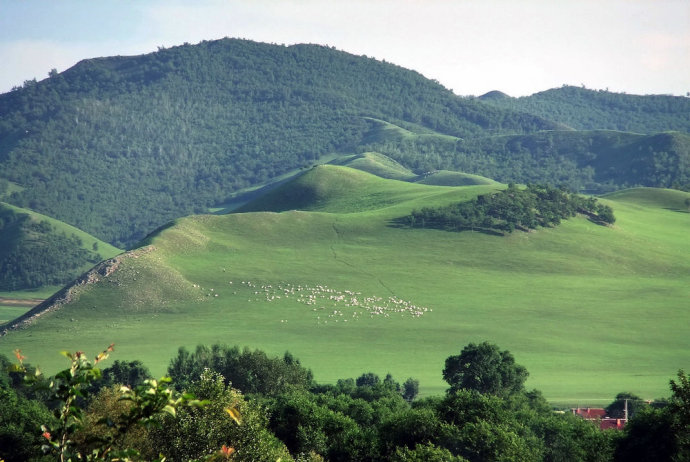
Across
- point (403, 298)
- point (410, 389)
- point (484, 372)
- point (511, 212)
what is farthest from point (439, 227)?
point (484, 372)

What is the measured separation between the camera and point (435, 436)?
52.2 meters

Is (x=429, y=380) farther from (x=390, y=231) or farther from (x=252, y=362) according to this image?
(x=390, y=231)

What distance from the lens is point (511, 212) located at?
181 m

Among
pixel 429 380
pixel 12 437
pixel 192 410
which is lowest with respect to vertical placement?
pixel 429 380

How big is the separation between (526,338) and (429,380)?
25.6 m

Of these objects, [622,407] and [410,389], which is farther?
[410,389]

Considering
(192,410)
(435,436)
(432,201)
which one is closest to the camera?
(192,410)

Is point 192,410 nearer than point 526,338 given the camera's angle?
Yes

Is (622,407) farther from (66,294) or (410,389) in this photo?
(66,294)

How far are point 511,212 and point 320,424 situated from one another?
130679mm

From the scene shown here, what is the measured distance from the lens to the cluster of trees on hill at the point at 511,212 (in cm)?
17812

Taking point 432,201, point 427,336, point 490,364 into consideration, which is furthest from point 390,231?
point 490,364

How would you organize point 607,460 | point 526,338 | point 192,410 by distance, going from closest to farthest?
point 192,410
point 607,460
point 526,338

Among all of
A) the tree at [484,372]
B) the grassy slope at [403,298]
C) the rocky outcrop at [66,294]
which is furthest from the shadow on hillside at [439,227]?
Result: the tree at [484,372]
